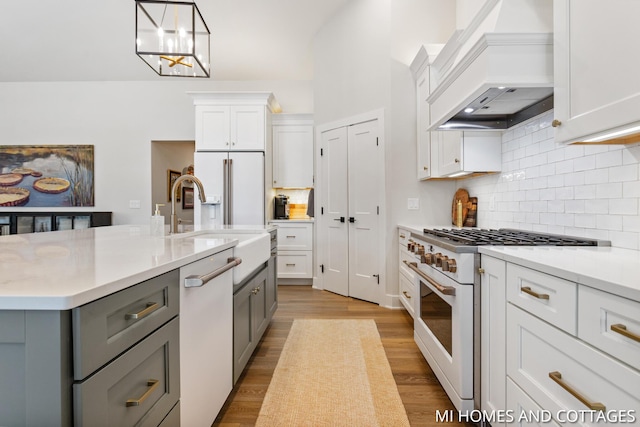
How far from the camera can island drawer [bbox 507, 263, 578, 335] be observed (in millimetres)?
956

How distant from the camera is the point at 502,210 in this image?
8.18 ft

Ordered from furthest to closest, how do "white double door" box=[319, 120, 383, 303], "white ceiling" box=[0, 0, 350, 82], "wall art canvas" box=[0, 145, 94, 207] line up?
1. "wall art canvas" box=[0, 145, 94, 207]
2. "white ceiling" box=[0, 0, 350, 82]
3. "white double door" box=[319, 120, 383, 303]

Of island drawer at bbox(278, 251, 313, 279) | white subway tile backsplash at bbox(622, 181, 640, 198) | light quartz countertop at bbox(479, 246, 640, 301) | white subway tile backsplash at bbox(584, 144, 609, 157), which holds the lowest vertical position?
island drawer at bbox(278, 251, 313, 279)

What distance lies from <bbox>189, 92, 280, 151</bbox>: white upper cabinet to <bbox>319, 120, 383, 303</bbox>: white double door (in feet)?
3.19

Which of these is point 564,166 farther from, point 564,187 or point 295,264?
point 295,264

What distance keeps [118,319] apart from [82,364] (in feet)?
0.46

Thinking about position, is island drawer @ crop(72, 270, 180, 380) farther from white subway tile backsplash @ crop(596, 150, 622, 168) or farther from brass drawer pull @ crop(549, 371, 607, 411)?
white subway tile backsplash @ crop(596, 150, 622, 168)

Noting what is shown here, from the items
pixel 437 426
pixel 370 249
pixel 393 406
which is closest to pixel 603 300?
pixel 437 426

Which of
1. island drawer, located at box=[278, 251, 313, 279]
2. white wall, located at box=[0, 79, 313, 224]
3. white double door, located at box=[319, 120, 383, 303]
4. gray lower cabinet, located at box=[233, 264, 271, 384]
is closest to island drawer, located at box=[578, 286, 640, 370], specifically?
Answer: gray lower cabinet, located at box=[233, 264, 271, 384]

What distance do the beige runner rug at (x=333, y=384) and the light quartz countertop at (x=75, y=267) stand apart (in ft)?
→ 3.13

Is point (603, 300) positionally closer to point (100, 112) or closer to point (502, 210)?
point (502, 210)

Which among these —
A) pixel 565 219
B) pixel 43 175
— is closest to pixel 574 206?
pixel 565 219

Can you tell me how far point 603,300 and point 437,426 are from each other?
112 cm

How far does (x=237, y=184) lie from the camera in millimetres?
4465
